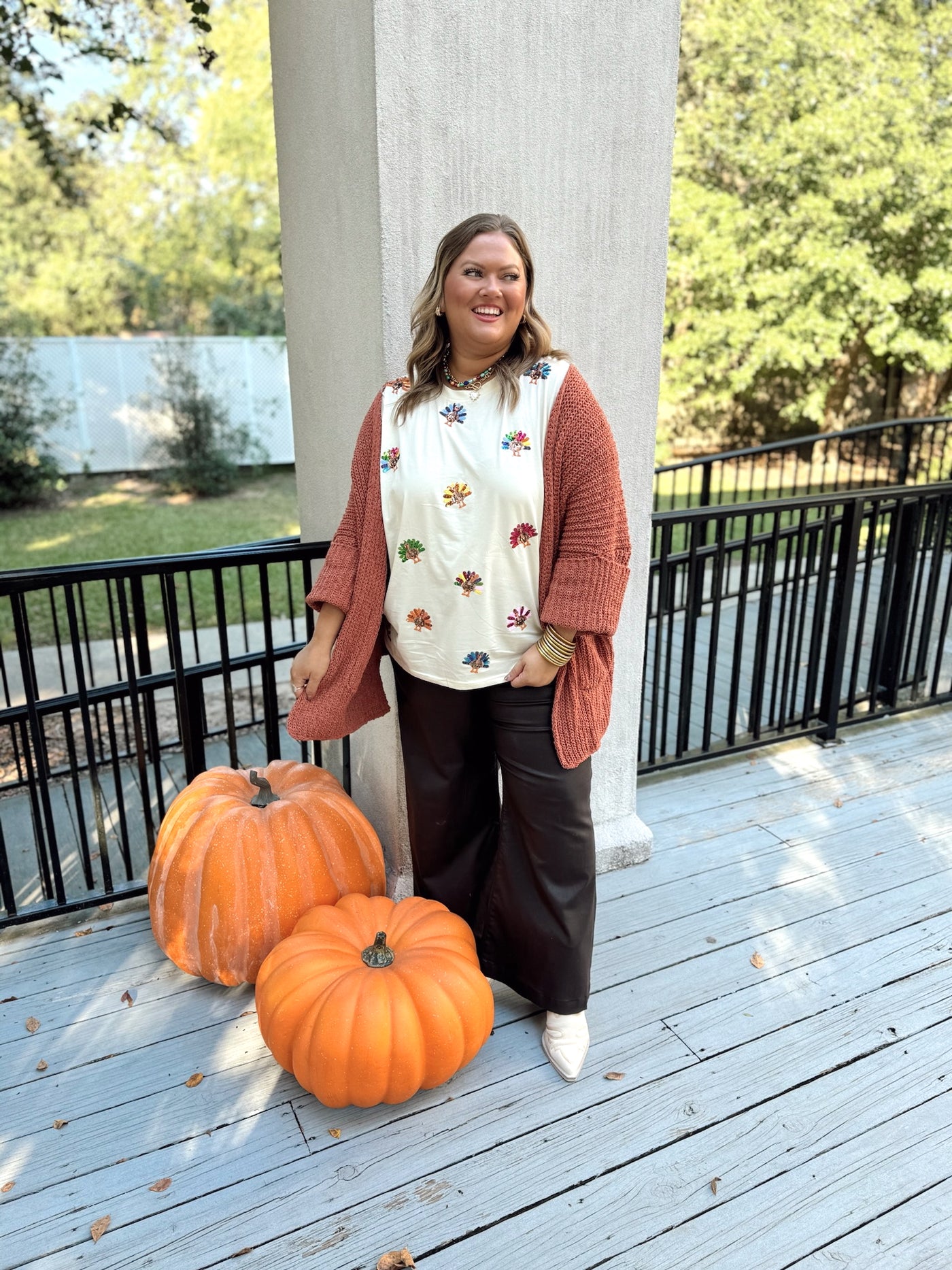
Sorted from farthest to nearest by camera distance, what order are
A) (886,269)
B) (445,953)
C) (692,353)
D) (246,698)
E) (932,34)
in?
(692,353)
(886,269)
(932,34)
(246,698)
(445,953)

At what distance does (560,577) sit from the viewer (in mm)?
1805

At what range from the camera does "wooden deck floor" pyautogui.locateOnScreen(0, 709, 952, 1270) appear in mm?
1658

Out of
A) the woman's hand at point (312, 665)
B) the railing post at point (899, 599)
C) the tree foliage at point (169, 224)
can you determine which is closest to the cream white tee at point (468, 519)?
the woman's hand at point (312, 665)

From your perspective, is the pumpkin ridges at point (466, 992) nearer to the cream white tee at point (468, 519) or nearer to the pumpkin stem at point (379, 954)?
the pumpkin stem at point (379, 954)

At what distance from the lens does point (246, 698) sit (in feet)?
19.0

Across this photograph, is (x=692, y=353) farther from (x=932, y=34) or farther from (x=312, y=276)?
(x=312, y=276)

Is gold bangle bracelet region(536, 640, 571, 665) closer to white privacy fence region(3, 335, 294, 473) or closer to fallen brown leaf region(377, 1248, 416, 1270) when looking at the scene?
fallen brown leaf region(377, 1248, 416, 1270)

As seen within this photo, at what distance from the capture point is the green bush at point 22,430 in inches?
493

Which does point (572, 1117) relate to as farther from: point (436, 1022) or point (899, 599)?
point (899, 599)

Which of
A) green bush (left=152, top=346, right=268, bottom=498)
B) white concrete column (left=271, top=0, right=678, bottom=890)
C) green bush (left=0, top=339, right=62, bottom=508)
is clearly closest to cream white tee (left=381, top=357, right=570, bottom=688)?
white concrete column (left=271, top=0, right=678, bottom=890)

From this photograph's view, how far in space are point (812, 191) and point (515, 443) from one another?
34.4ft

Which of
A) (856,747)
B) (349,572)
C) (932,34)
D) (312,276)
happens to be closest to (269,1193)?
(349,572)

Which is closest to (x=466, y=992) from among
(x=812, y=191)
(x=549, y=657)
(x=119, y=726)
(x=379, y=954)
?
Answer: (x=379, y=954)

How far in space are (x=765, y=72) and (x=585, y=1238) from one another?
38.4ft
